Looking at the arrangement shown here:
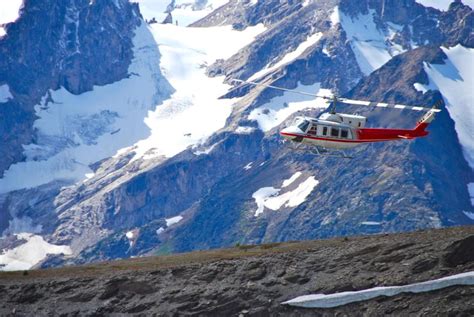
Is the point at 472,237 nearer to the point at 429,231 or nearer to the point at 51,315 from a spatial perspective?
the point at 429,231

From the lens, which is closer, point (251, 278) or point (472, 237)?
point (472, 237)

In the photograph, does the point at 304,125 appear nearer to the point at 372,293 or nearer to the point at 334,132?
the point at 334,132

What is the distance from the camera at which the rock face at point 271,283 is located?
70375 mm

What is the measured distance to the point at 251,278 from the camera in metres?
77.2

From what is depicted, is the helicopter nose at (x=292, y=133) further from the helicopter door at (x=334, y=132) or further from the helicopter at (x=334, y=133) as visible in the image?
the helicopter door at (x=334, y=132)

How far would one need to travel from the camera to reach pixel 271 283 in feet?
248

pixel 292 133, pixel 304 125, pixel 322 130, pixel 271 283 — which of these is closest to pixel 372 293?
pixel 271 283

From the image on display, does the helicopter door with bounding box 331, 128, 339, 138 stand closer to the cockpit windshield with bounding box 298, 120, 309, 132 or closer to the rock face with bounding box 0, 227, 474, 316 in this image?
the cockpit windshield with bounding box 298, 120, 309, 132

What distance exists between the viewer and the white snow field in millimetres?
68750

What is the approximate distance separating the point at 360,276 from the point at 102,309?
58.3ft

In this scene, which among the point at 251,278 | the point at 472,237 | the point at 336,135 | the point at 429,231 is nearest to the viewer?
the point at 472,237

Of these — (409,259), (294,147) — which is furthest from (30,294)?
(294,147)

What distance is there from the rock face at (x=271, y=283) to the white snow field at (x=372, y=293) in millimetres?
355

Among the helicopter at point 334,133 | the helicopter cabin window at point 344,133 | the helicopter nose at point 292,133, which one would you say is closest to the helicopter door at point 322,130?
the helicopter at point 334,133
